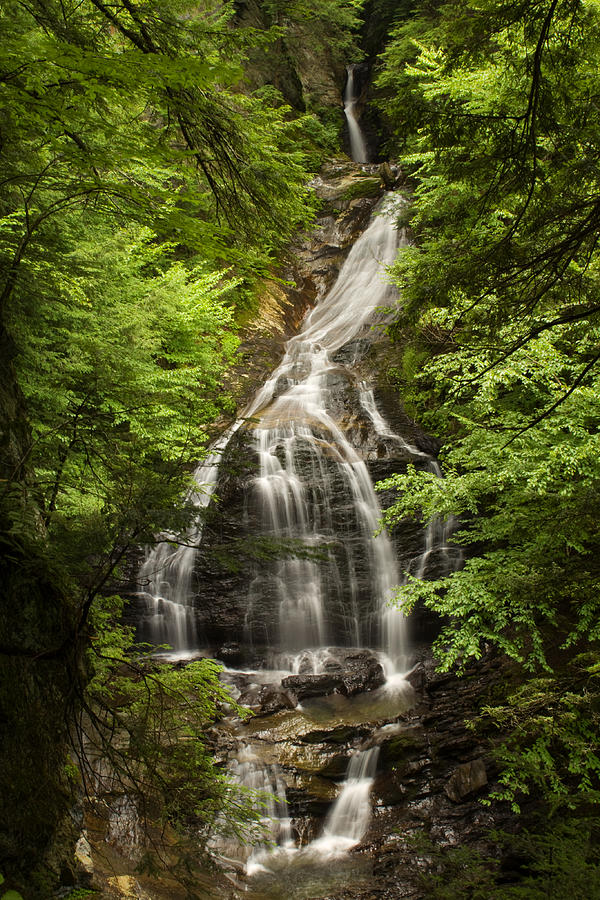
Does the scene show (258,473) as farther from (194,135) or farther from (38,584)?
(38,584)

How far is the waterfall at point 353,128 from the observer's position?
89.9 ft

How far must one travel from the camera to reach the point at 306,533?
1038cm

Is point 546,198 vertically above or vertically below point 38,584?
above

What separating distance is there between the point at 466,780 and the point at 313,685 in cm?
290

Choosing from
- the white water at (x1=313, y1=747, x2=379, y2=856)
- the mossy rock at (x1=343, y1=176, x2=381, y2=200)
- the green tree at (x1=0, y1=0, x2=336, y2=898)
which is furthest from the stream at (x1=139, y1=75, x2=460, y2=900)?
the mossy rock at (x1=343, y1=176, x2=381, y2=200)

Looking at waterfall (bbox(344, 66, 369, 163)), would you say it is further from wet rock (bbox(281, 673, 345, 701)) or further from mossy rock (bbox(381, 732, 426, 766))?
mossy rock (bbox(381, 732, 426, 766))

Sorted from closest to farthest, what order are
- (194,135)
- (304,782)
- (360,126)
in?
(194,135) < (304,782) < (360,126)

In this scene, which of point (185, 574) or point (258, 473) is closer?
point (185, 574)

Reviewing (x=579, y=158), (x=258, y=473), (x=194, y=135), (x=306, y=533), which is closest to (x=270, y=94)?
(x=258, y=473)

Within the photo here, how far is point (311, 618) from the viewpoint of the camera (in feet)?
32.2

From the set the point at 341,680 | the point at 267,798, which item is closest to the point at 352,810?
the point at 267,798

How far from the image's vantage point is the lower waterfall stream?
20.8 feet

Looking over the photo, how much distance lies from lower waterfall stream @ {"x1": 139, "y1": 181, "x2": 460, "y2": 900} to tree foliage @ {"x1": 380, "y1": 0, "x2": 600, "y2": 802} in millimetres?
1966

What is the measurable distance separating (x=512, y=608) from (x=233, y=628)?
562 centimetres
